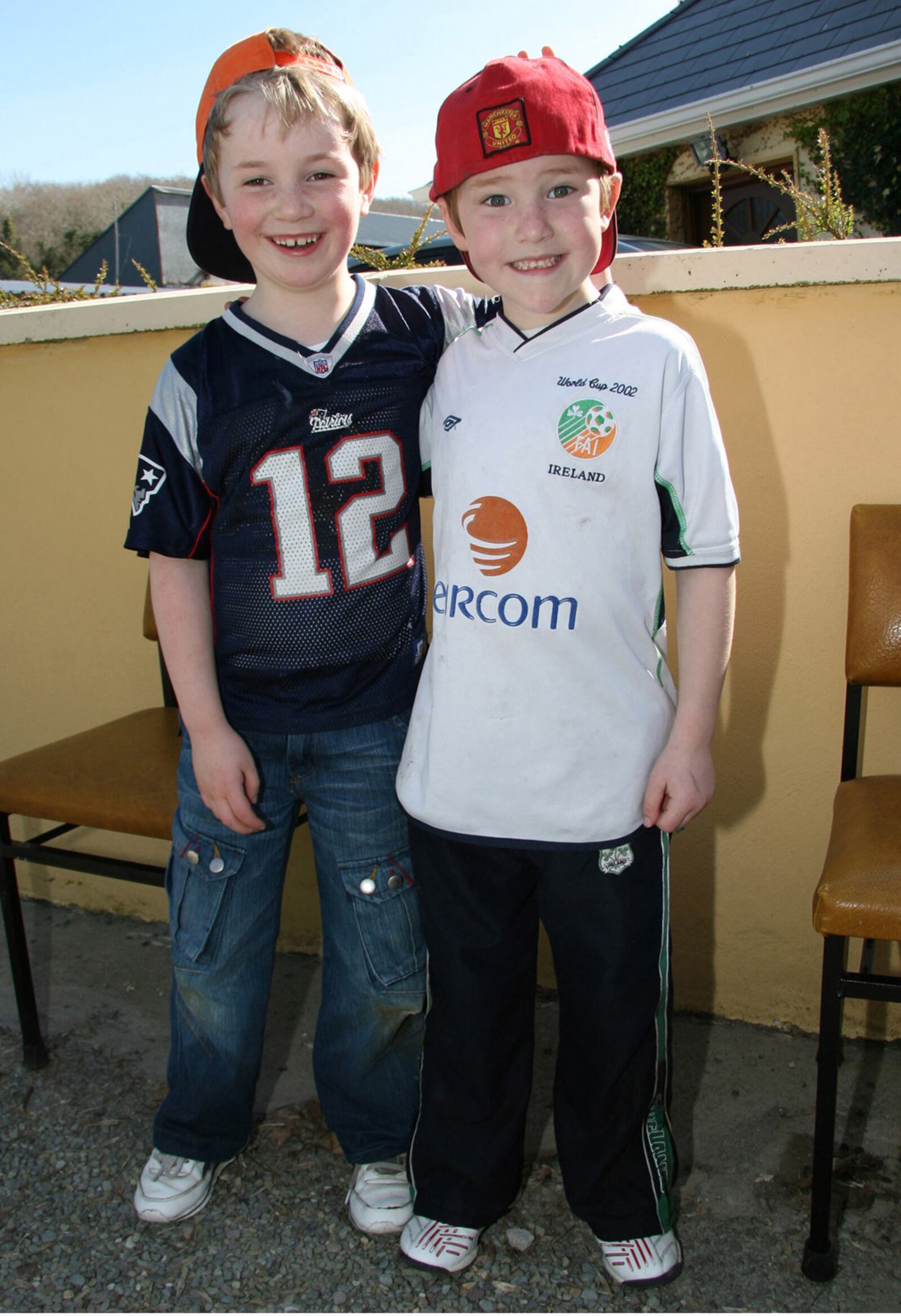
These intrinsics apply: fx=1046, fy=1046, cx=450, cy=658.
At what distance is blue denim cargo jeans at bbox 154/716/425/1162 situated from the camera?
175cm

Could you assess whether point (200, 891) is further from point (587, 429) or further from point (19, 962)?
point (587, 429)

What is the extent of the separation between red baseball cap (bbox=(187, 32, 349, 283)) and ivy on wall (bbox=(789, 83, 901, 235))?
10033mm

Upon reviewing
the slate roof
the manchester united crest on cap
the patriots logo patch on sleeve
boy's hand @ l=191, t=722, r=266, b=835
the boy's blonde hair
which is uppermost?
the slate roof

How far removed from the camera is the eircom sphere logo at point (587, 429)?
144 centimetres

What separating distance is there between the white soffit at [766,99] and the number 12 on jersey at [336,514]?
944 centimetres

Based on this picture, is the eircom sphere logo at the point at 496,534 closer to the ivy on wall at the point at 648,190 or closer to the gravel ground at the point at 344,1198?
the gravel ground at the point at 344,1198

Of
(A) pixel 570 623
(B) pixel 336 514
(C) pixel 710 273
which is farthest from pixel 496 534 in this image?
(C) pixel 710 273

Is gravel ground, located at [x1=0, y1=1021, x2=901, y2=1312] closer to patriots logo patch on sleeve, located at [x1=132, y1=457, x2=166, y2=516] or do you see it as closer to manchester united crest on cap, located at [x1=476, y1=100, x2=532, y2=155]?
patriots logo patch on sleeve, located at [x1=132, y1=457, x2=166, y2=516]

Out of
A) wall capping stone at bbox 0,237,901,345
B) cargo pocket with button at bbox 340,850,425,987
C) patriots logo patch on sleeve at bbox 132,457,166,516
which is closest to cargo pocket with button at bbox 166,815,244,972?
cargo pocket with button at bbox 340,850,425,987

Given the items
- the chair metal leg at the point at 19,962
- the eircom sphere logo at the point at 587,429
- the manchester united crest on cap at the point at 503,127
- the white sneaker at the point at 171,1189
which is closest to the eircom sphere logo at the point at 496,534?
the eircom sphere logo at the point at 587,429

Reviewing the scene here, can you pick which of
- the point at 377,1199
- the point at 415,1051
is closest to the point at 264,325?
the point at 415,1051

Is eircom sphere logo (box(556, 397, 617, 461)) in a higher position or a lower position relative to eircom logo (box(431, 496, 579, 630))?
higher

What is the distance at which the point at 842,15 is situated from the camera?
34.8 feet

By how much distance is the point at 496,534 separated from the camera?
1491mm
